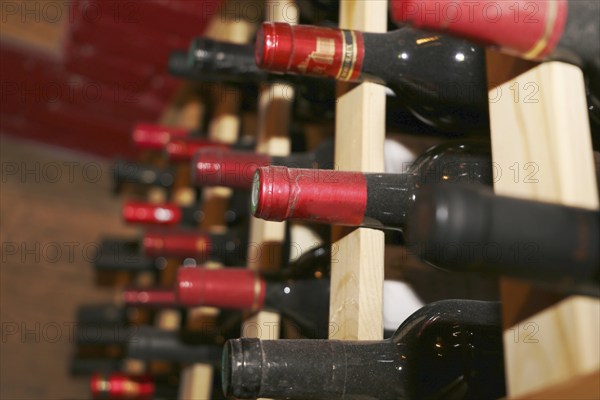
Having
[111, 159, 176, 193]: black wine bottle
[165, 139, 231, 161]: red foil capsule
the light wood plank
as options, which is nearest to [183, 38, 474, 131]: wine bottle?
the light wood plank

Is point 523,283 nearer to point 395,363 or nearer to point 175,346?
point 395,363

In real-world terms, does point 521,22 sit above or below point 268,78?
below

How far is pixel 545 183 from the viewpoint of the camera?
383 mm

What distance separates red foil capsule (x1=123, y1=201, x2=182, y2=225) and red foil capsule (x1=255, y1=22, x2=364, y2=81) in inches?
20.2

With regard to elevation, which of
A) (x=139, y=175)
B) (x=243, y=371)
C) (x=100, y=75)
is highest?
(x=100, y=75)

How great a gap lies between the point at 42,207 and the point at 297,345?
38.2 inches

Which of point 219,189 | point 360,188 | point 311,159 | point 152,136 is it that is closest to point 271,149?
point 311,159

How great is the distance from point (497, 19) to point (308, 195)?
6.5 inches

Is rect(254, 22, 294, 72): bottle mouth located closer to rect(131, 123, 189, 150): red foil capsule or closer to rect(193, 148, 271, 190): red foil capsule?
→ rect(193, 148, 271, 190): red foil capsule

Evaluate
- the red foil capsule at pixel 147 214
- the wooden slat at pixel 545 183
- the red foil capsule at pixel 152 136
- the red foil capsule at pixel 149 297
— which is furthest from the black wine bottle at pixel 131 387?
the wooden slat at pixel 545 183

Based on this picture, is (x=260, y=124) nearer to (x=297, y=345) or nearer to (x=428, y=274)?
(x=428, y=274)

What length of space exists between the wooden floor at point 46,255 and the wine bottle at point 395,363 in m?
0.81

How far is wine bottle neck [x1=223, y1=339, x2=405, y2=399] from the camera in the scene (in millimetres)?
440

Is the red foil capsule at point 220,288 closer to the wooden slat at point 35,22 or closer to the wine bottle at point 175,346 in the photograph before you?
the wine bottle at point 175,346
